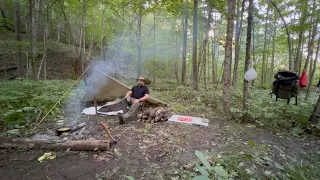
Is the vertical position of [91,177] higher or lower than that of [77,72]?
lower

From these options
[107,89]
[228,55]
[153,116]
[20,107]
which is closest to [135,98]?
[153,116]

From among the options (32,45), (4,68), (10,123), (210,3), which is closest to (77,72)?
(32,45)

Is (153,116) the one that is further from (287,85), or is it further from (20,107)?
(287,85)

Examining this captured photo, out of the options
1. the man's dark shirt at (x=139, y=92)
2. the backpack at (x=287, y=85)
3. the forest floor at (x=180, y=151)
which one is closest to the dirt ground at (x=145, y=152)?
the forest floor at (x=180, y=151)

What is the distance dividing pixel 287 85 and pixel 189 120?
3.08 metres

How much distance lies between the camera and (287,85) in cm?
480

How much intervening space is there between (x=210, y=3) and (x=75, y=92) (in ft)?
20.7

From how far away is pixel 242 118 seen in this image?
4211 mm

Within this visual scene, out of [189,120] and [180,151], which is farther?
[189,120]

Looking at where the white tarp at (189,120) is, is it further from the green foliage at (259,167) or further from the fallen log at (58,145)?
the fallen log at (58,145)

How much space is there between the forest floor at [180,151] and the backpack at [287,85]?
0.48m

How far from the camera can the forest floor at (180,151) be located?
2.17 meters

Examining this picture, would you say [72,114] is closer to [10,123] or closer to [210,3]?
[10,123]

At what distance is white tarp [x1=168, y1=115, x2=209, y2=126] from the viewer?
404cm
